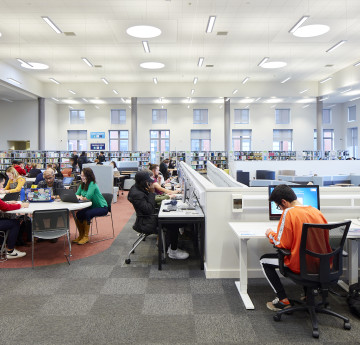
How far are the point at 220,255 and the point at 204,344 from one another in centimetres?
127

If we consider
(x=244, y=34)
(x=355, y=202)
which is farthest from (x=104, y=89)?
(x=355, y=202)

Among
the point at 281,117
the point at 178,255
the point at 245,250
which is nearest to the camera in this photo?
the point at 245,250

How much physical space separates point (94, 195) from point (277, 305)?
3.11 metres

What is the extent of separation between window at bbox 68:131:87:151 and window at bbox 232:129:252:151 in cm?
889

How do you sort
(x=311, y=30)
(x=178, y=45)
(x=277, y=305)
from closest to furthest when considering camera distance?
(x=277, y=305) → (x=311, y=30) → (x=178, y=45)

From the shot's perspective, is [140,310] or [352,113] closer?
[140,310]

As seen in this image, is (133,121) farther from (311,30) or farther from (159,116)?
(311,30)

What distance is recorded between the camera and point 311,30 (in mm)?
8930

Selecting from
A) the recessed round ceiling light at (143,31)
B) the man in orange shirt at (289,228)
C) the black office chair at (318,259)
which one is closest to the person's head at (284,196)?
the man in orange shirt at (289,228)

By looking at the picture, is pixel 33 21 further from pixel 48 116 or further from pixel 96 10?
pixel 48 116

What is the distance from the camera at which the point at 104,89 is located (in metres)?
15.5

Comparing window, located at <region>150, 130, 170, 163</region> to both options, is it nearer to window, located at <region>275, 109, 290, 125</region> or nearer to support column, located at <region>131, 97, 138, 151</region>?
support column, located at <region>131, 97, 138, 151</region>

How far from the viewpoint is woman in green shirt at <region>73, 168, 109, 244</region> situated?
15.5 feet

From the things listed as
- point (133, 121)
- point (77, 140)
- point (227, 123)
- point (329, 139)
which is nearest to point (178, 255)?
point (133, 121)
